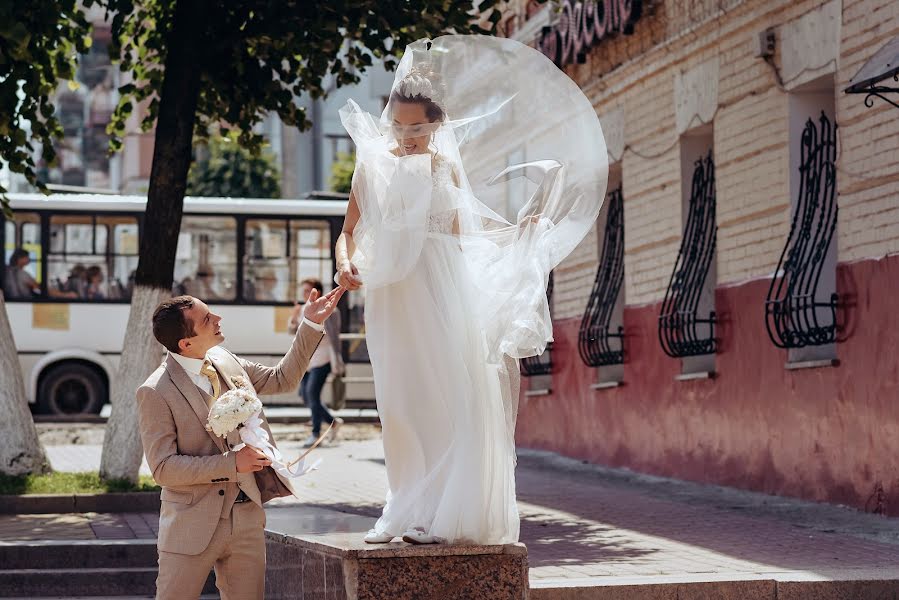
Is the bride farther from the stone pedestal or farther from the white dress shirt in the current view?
the white dress shirt

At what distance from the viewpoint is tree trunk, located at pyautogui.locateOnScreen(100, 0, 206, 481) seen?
12.4m

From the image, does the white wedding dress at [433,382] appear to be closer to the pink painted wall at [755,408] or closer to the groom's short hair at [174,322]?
the groom's short hair at [174,322]

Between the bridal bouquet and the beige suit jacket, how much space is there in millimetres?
50

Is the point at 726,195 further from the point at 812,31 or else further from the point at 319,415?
the point at 319,415

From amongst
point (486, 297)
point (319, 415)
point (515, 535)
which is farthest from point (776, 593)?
point (319, 415)

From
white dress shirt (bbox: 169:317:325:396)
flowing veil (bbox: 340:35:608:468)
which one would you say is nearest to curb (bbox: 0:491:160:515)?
flowing veil (bbox: 340:35:608:468)

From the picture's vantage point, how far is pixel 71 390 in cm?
2422

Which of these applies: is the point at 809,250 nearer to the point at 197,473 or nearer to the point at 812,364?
the point at 812,364

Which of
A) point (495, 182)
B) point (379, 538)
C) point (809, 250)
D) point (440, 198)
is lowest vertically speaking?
point (379, 538)

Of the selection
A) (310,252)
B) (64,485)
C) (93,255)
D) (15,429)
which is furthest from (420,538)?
(310,252)

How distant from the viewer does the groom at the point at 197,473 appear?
5613mm

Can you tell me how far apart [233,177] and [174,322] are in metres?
40.9

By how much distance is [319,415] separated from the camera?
18625mm

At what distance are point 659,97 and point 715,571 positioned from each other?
27.1ft
